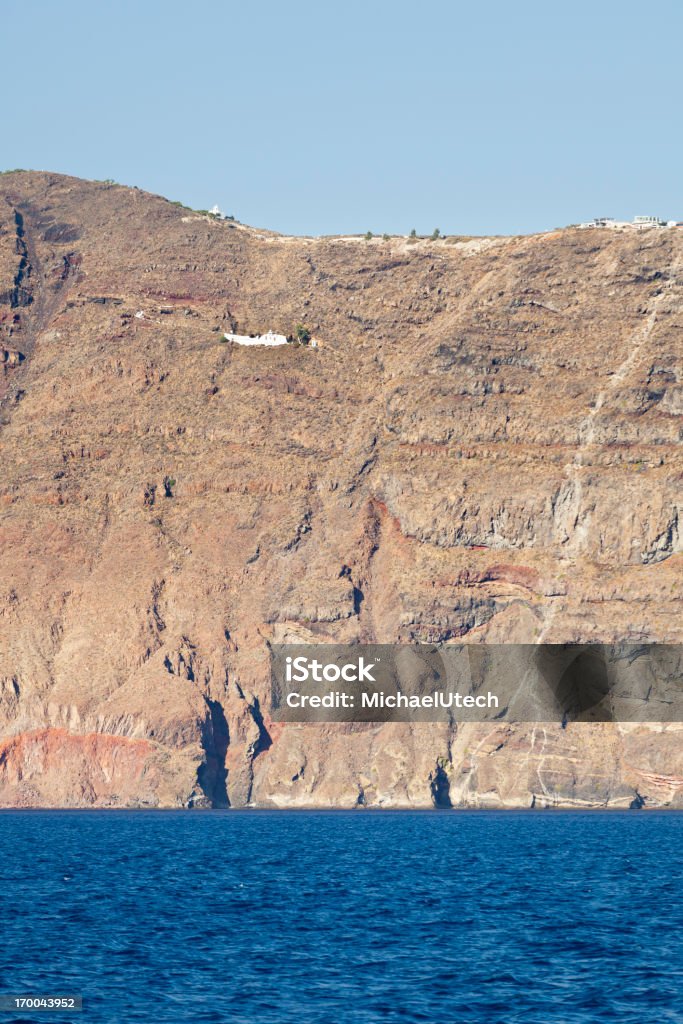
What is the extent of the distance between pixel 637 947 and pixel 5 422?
123 metres

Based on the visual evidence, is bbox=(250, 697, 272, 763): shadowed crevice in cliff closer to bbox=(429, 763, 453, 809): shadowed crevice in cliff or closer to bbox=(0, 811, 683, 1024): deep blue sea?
bbox=(429, 763, 453, 809): shadowed crevice in cliff

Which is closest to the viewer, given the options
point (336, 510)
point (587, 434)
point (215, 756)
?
point (215, 756)

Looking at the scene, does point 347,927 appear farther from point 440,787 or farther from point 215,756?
point 215,756

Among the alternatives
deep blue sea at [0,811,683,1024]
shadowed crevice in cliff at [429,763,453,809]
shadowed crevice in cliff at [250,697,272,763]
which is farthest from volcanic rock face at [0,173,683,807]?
deep blue sea at [0,811,683,1024]

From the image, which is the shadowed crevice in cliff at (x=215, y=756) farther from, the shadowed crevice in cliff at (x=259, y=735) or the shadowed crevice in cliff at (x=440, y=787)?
the shadowed crevice in cliff at (x=440, y=787)

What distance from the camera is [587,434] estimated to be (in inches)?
6107

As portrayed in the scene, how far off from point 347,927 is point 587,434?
95.9 metres

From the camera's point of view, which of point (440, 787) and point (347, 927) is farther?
point (440, 787)

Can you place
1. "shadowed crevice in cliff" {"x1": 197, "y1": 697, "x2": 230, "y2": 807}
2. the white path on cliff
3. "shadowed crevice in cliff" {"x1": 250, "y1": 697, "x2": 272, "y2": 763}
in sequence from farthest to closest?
the white path on cliff → "shadowed crevice in cliff" {"x1": 250, "y1": 697, "x2": 272, "y2": 763} → "shadowed crevice in cliff" {"x1": 197, "y1": 697, "x2": 230, "y2": 807}

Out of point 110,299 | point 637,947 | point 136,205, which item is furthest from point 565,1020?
point 136,205

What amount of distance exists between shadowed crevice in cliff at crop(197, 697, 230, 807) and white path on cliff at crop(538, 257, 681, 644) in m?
25.6

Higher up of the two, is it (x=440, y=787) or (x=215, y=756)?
(x=215, y=756)

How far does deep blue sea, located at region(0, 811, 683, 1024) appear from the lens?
4838 centimetres

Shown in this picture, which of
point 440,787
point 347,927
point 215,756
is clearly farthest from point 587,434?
point 347,927
